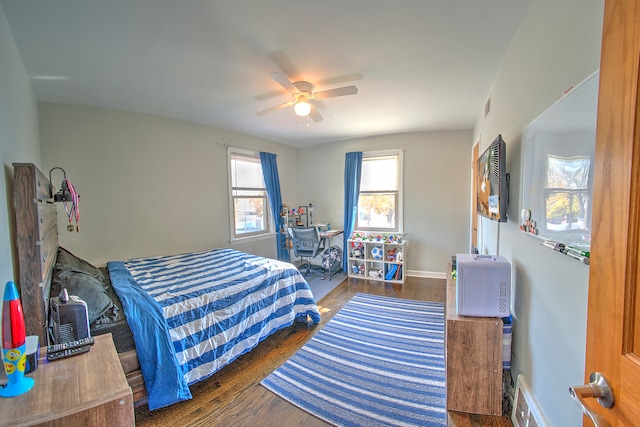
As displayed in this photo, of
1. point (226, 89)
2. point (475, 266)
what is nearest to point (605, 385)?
point (475, 266)

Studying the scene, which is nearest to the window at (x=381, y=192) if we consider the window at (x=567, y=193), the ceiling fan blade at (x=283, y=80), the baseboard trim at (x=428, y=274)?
the baseboard trim at (x=428, y=274)

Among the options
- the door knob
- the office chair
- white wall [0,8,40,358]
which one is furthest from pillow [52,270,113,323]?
the office chair

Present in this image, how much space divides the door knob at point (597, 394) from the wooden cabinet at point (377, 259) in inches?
141

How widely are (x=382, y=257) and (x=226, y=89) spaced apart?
3284 mm

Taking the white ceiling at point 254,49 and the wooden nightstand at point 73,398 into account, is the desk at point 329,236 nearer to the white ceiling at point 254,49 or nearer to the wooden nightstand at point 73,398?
the white ceiling at point 254,49

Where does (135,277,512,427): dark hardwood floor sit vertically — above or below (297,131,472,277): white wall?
below

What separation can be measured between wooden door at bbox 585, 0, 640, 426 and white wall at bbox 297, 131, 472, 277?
384cm

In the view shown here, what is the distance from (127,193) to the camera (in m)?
3.06

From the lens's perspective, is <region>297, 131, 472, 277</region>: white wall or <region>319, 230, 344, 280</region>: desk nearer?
<region>297, 131, 472, 277</region>: white wall

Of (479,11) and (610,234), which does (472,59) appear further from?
(610,234)

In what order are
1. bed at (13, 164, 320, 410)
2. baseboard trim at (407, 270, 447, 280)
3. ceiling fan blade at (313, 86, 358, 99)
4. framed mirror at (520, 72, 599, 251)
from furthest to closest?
baseboard trim at (407, 270, 447, 280), ceiling fan blade at (313, 86, 358, 99), bed at (13, 164, 320, 410), framed mirror at (520, 72, 599, 251)

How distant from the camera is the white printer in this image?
1.63m

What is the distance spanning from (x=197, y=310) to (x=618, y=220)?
219 cm

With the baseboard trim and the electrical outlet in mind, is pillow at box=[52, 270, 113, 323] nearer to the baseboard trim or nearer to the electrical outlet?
the electrical outlet
